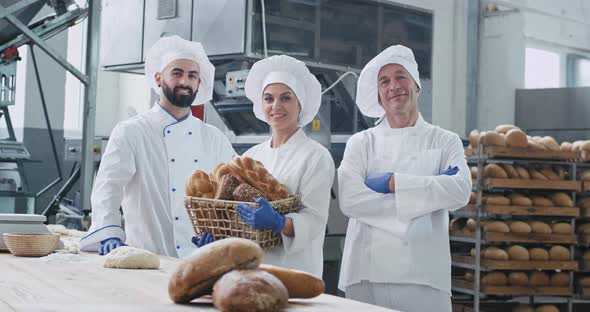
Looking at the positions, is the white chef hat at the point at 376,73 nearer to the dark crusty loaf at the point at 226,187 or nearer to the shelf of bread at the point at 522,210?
the dark crusty loaf at the point at 226,187

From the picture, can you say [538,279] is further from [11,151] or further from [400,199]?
[11,151]

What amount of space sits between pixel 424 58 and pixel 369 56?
57 centimetres

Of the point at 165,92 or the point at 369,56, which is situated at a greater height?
the point at 369,56

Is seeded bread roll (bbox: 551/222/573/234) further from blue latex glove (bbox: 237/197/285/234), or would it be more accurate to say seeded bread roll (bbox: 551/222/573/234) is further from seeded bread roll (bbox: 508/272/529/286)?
blue latex glove (bbox: 237/197/285/234)

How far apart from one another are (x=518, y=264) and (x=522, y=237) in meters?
0.19

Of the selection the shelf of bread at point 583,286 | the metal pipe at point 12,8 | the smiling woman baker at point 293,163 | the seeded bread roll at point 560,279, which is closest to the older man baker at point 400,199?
the smiling woman baker at point 293,163

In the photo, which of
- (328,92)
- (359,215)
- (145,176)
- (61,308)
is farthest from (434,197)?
(328,92)

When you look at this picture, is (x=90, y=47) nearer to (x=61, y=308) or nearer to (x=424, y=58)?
(x=424, y=58)

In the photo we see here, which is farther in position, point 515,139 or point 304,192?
point 515,139

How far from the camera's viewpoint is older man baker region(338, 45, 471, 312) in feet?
8.16

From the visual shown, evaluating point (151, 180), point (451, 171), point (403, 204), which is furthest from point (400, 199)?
point (151, 180)

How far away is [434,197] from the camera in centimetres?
247

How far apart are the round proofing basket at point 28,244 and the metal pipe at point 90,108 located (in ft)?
8.87

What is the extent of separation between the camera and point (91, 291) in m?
1.48
